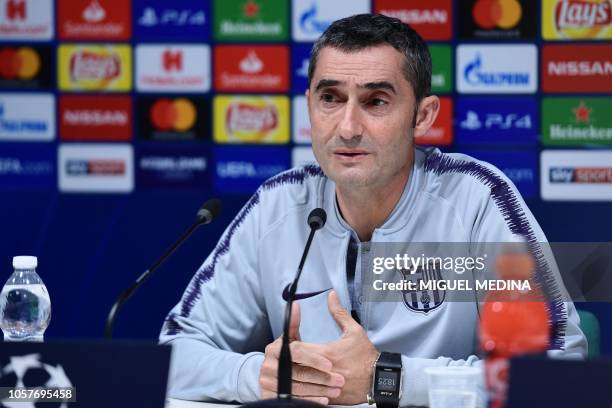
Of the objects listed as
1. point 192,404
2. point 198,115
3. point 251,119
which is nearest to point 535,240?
point 192,404

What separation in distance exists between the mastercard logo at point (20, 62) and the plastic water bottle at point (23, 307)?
170 cm

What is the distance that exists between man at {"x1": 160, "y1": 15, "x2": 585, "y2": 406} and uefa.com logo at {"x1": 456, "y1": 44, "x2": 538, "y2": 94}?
4.07 ft

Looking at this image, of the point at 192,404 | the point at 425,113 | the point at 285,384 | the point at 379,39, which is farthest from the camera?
the point at 425,113

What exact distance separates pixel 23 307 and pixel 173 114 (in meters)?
1.59

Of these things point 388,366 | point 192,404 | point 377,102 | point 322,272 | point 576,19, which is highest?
point 576,19

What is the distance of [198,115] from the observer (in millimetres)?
3621

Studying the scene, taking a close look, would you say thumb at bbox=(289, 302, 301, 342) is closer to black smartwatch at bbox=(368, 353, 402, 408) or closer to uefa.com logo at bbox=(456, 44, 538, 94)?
black smartwatch at bbox=(368, 353, 402, 408)

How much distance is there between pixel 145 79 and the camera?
11.9ft

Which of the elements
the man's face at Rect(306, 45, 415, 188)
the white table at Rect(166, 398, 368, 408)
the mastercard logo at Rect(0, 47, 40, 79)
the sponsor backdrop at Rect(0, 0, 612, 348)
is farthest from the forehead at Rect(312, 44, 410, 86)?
the mastercard logo at Rect(0, 47, 40, 79)

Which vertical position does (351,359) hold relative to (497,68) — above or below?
below

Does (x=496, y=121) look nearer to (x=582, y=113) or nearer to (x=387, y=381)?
(x=582, y=113)

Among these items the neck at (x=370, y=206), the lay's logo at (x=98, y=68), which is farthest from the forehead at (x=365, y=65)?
the lay's logo at (x=98, y=68)

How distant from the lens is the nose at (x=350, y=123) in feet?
6.92

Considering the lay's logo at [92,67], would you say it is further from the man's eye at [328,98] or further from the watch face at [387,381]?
the watch face at [387,381]
